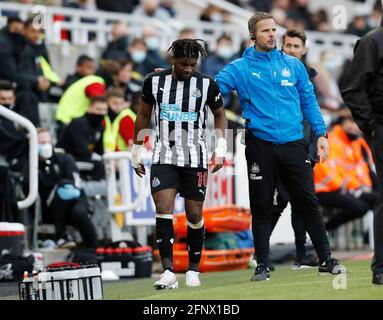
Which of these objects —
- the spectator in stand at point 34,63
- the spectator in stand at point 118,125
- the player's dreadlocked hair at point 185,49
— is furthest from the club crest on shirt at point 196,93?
the spectator in stand at point 34,63

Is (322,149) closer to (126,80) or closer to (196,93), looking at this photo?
(196,93)

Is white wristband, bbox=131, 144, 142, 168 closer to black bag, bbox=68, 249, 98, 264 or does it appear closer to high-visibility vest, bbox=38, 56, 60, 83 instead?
black bag, bbox=68, 249, 98, 264

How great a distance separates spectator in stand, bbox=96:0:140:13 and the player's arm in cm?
1091

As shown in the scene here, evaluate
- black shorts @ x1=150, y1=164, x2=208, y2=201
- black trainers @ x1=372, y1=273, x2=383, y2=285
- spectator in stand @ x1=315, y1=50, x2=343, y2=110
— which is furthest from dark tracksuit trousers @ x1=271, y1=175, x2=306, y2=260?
spectator in stand @ x1=315, y1=50, x2=343, y2=110

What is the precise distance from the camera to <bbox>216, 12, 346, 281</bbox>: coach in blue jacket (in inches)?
424

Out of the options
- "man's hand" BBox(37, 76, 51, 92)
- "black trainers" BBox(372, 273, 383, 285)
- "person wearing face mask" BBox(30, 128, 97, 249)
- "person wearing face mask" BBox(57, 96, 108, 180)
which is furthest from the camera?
"man's hand" BBox(37, 76, 51, 92)

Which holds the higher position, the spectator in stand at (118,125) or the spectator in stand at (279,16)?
the spectator in stand at (279,16)

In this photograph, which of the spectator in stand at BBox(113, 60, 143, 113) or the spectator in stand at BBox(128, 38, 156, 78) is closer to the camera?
the spectator in stand at BBox(113, 60, 143, 113)

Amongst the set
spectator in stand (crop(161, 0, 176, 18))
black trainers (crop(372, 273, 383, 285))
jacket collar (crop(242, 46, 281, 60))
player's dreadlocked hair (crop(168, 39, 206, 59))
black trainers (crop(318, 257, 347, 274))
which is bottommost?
black trainers (crop(318, 257, 347, 274))

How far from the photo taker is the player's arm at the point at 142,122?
10.7 metres

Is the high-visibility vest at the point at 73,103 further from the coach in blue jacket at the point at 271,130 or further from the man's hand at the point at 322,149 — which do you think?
the man's hand at the point at 322,149

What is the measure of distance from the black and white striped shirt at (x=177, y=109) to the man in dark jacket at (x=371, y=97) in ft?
5.72

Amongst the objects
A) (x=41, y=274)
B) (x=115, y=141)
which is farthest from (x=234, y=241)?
(x=41, y=274)

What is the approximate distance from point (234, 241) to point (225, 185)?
1456 mm
